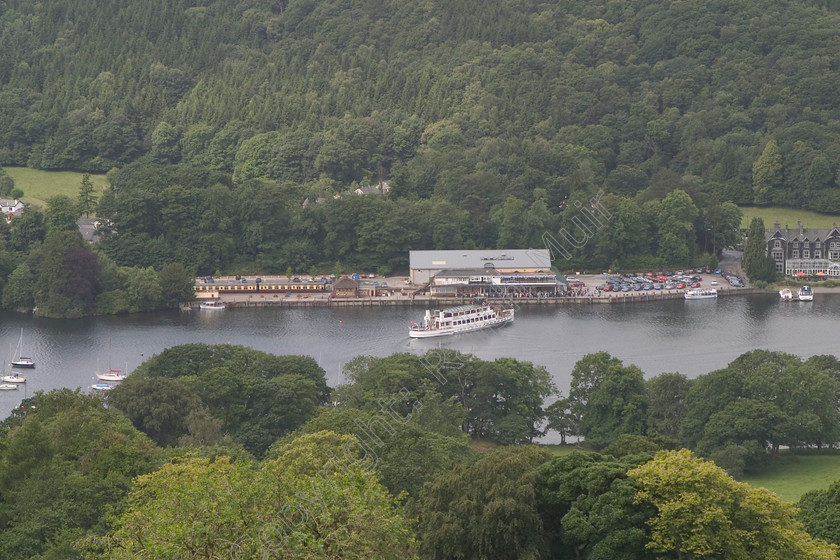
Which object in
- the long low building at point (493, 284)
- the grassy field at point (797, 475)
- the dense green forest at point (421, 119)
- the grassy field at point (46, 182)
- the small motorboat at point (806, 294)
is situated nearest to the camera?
the grassy field at point (797, 475)

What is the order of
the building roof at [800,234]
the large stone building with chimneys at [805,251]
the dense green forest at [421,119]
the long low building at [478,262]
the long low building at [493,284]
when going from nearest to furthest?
the long low building at [493,284], the long low building at [478,262], the large stone building with chimneys at [805,251], the building roof at [800,234], the dense green forest at [421,119]

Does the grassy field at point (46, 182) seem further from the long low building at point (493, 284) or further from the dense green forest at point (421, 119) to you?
the long low building at point (493, 284)

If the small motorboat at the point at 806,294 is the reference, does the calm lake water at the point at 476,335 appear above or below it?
below

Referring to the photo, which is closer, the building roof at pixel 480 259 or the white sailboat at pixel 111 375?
the white sailboat at pixel 111 375

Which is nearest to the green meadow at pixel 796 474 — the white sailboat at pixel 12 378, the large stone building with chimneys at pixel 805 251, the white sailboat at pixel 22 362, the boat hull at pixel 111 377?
the boat hull at pixel 111 377

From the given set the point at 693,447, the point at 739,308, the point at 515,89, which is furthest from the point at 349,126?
the point at 693,447

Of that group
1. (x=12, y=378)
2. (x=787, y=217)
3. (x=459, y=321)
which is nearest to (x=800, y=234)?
(x=787, y=217)

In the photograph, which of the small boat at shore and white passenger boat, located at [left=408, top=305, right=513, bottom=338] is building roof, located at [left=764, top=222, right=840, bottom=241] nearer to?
white passenger boat, located at [left=408, top=305, right=513, bottom=338]
